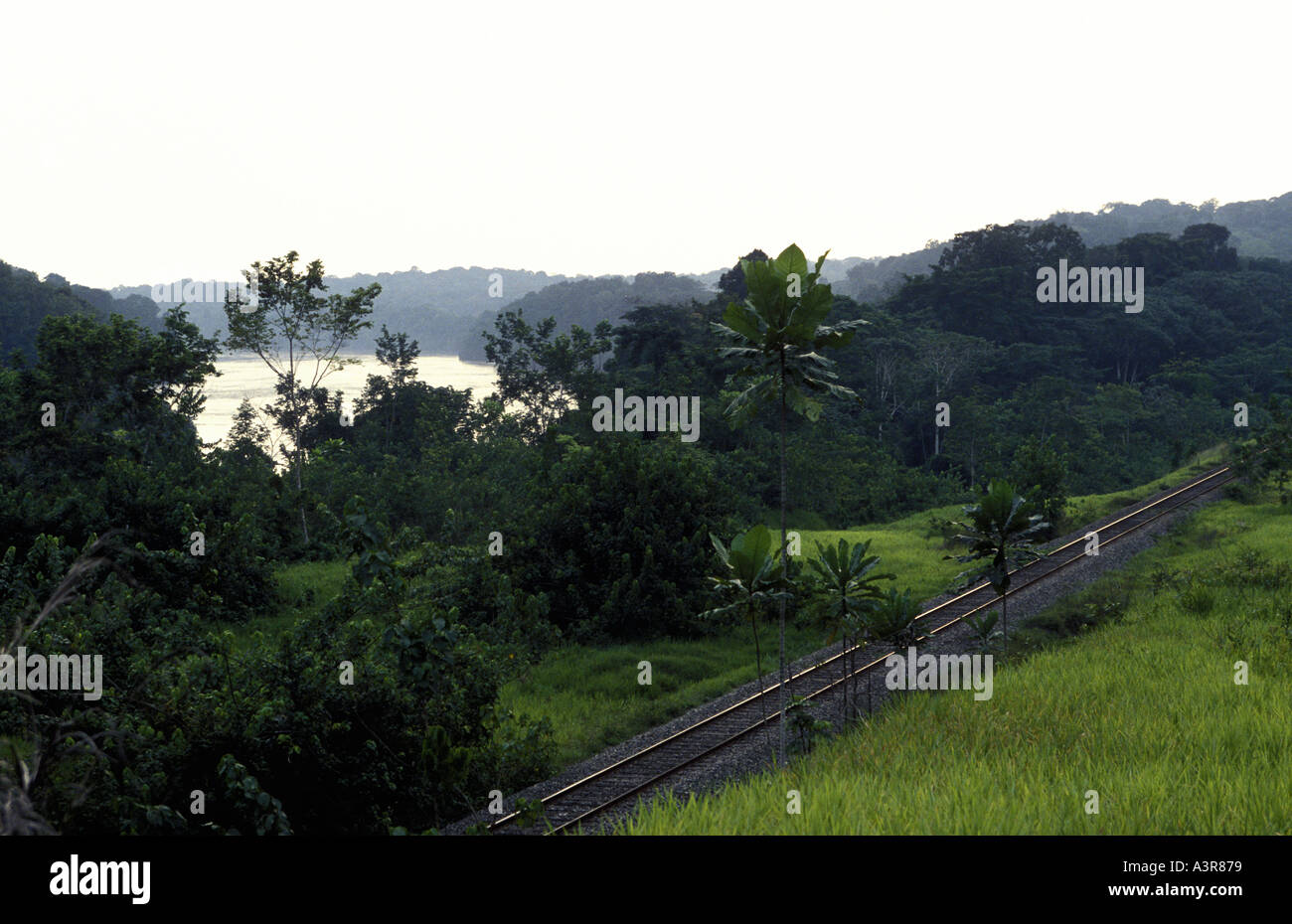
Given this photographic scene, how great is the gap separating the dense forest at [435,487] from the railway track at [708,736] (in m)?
1.31

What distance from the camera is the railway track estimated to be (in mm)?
13109

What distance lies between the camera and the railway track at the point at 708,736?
516 inches

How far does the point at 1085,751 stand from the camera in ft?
35.3

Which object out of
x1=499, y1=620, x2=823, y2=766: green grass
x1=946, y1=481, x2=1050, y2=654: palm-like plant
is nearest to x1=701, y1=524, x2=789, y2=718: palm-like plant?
x1=499, y1=620, x2=823, y2=766: green grass

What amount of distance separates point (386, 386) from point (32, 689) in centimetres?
4441

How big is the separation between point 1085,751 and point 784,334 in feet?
20.0

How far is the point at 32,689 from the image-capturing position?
13672 millimetres

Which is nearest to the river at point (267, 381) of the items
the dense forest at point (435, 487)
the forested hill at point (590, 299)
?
the forested hill at point (590, 299)

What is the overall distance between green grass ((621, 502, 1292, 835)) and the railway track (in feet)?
4.32

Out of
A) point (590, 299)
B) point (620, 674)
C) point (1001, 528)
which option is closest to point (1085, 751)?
point (1001, 528)

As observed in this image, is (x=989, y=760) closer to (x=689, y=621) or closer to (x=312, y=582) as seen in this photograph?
(x=689, y=621)

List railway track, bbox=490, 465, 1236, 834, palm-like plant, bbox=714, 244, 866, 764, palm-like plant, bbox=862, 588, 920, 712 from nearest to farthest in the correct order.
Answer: palm-like plant, bbox=714, 244, 866, 764 → railway track, bbox=490, 465, 1236, 834 → palm-like plant, bbox=862, 588, 920, 712

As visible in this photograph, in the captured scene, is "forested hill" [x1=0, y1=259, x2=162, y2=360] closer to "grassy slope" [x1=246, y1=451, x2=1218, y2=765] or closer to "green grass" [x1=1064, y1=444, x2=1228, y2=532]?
"grassy slope" [x1=246, y1=451, x2=1218, y2=765]
